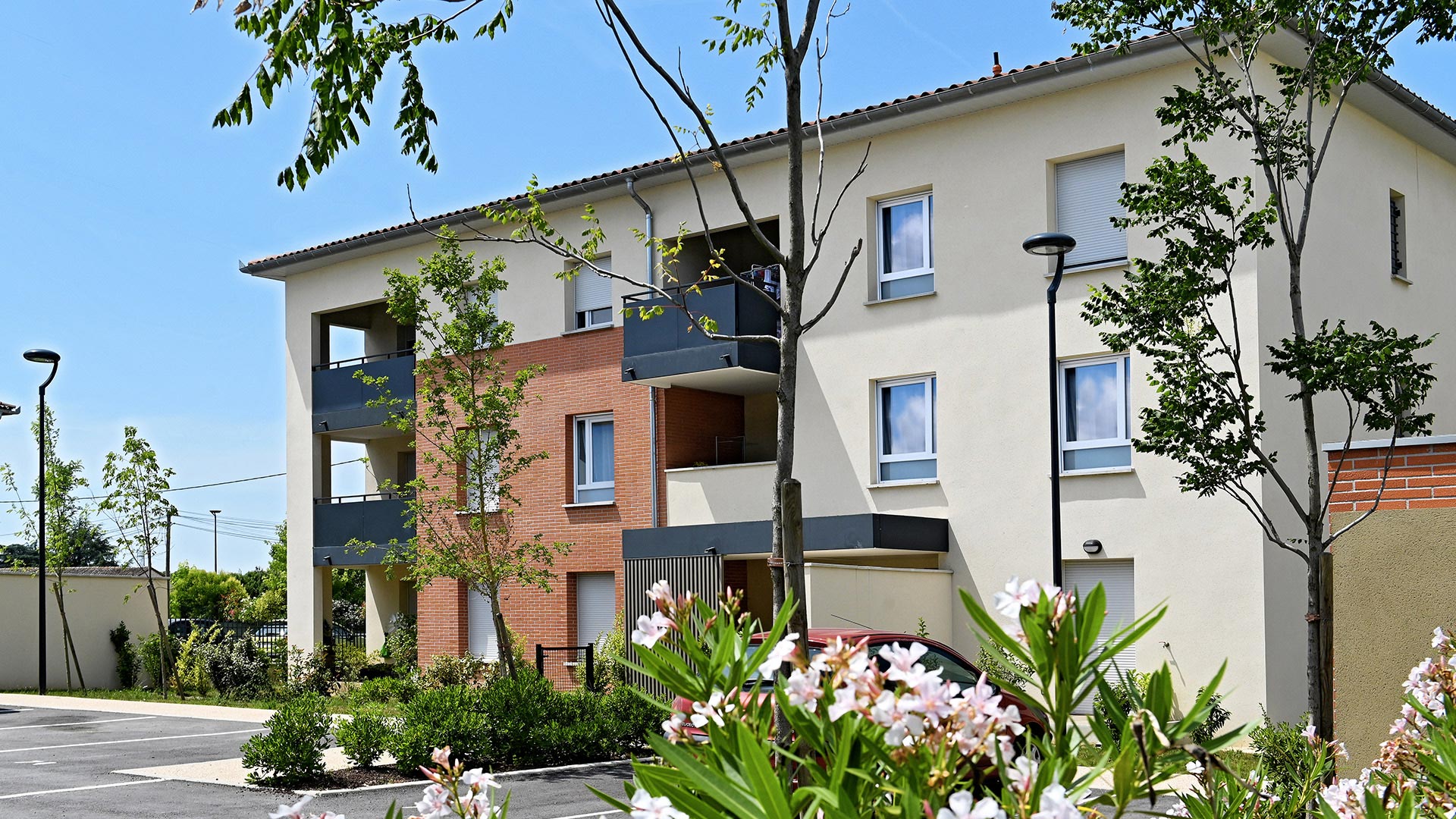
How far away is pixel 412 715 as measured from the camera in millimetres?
14836

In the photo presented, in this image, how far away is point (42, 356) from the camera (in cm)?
2956

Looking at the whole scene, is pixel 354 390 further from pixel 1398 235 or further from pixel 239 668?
pixel 1398 235

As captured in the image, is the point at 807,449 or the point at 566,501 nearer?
the point at 807,449

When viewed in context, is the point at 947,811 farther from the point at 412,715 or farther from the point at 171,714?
the point at 171,714

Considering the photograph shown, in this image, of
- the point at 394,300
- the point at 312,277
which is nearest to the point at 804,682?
the point at 394,300

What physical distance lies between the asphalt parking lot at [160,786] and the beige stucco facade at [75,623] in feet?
51.5

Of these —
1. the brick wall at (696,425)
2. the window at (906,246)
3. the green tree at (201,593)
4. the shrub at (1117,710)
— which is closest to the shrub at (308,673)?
the brick wall at (696,425)

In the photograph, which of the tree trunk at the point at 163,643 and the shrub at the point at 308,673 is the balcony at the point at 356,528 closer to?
the shrub at the point at 308,673

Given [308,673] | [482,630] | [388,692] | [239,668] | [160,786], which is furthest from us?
[308,673]

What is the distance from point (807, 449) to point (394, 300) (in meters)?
7.15

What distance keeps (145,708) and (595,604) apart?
816 cm

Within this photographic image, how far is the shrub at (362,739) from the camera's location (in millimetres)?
14570

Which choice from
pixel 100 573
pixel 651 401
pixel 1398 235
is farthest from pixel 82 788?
pixel 100 573

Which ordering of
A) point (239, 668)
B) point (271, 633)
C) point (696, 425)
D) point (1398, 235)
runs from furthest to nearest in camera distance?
point (271, 633) → point (239, 668) → point (696, 425) → point (1398, 235)
